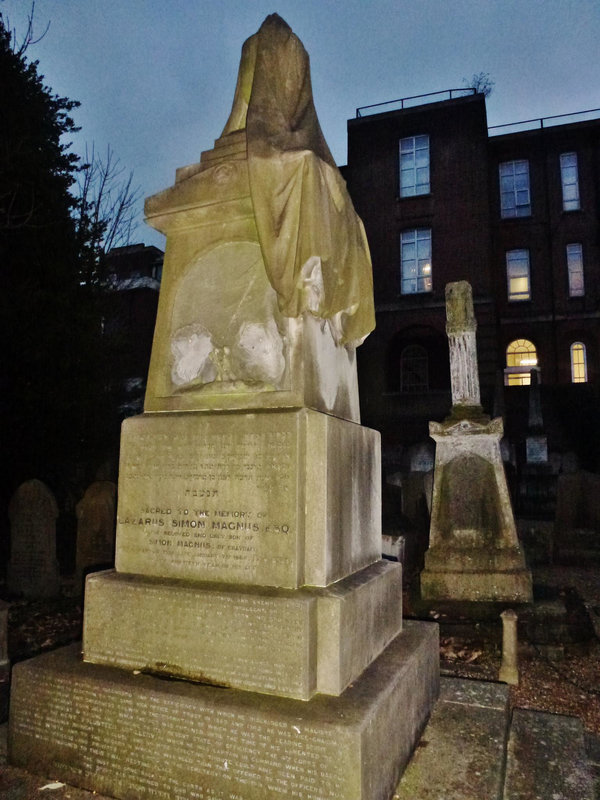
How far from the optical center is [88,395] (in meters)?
10.8

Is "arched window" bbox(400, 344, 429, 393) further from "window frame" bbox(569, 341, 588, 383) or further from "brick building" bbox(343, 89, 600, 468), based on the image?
"window frame" bbox(569, 341, 588, 383)

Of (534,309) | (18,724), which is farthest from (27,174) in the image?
(534,309)

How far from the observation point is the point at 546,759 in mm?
2705

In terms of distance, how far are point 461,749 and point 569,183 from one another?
27.5 meters

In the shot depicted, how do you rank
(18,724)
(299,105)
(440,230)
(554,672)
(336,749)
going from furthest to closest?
1. (440,230)
2. (554,672)
3. (299,105)
4. (18,724)
5. (336,749)

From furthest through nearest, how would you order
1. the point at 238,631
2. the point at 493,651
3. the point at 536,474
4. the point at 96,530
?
the point at 536,474, the point at 96,530, the point at 493,651, the point at 238,631

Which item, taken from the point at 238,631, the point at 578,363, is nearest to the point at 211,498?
the point at 238,631

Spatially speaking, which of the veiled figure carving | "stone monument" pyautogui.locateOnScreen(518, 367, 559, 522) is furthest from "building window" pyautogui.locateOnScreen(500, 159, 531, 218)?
the veiled figure carving

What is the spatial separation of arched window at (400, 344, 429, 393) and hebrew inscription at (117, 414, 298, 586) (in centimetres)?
2150

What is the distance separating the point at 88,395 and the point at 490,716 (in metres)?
9.70

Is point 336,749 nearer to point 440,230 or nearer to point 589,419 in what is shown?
point 589,419

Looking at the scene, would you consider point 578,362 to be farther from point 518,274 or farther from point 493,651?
point 493,651

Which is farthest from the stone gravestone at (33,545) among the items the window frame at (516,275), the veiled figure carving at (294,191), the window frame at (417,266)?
the window frame at (516,275)

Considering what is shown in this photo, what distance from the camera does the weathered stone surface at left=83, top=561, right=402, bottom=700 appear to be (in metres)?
2.25
